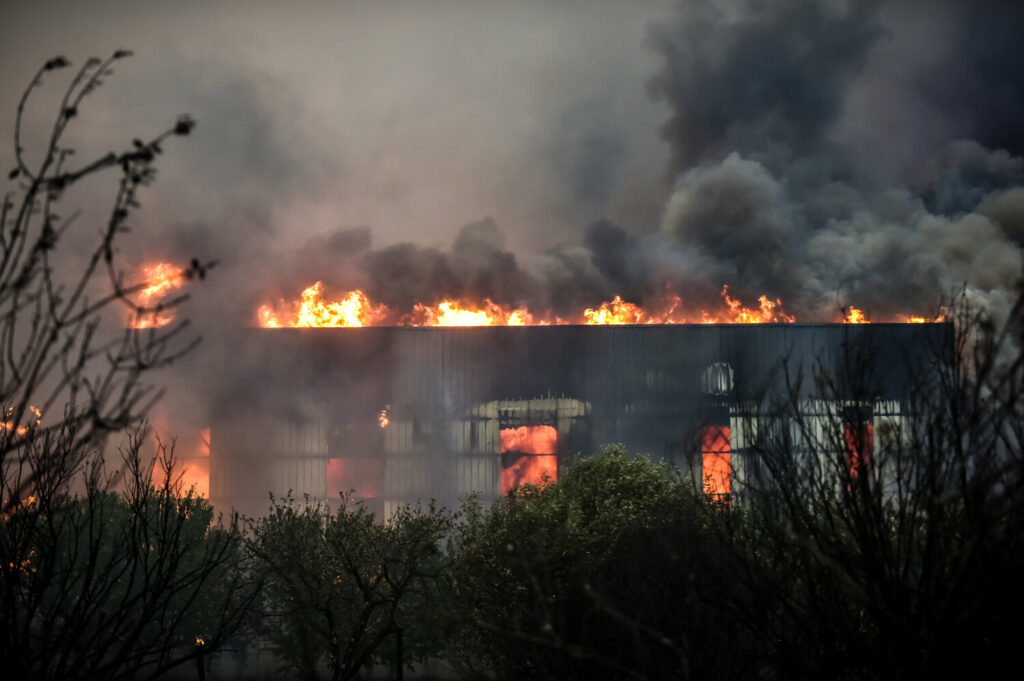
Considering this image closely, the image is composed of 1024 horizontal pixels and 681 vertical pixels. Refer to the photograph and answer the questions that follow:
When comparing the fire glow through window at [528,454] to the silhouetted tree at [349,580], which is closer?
the silhouetted tree at [349,580]

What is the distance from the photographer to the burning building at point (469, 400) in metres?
45.5

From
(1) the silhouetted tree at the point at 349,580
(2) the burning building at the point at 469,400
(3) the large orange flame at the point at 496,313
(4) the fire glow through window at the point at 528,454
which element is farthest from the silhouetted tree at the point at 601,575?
(3) the large orange flame at the point at 496,313

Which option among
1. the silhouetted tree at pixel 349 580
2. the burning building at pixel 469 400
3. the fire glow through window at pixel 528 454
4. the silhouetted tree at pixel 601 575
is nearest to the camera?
the silhouetted tree at pixel 601 575

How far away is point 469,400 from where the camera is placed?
4641 centimetres

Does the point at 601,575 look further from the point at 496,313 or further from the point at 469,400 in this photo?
the point at 496,313

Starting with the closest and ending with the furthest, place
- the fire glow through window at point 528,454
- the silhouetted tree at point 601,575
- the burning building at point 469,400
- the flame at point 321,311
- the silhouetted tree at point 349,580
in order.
A: the silhouetted tree at point 601,575, the silhouetted tree at point 349,580, the fire glow through window at point 528,454, the burning building at point 469,400, the flame at point 321,311

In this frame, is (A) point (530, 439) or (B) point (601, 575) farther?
(A) point (530, 439)

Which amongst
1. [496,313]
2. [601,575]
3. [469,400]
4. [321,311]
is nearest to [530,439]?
[469,400]

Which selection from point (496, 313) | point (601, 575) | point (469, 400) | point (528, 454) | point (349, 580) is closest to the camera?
point (601, 575)

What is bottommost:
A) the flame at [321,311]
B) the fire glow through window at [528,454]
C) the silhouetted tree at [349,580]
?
the silhouetted tree at [349,580]

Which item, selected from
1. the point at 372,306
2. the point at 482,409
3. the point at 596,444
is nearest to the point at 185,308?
the point at 372,306

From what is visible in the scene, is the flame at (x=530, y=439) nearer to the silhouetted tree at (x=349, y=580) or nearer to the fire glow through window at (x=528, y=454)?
the fire glow through window at (x=528, y=454)

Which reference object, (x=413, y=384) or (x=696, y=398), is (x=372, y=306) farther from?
(x=696, y=398)

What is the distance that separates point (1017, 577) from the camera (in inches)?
262
